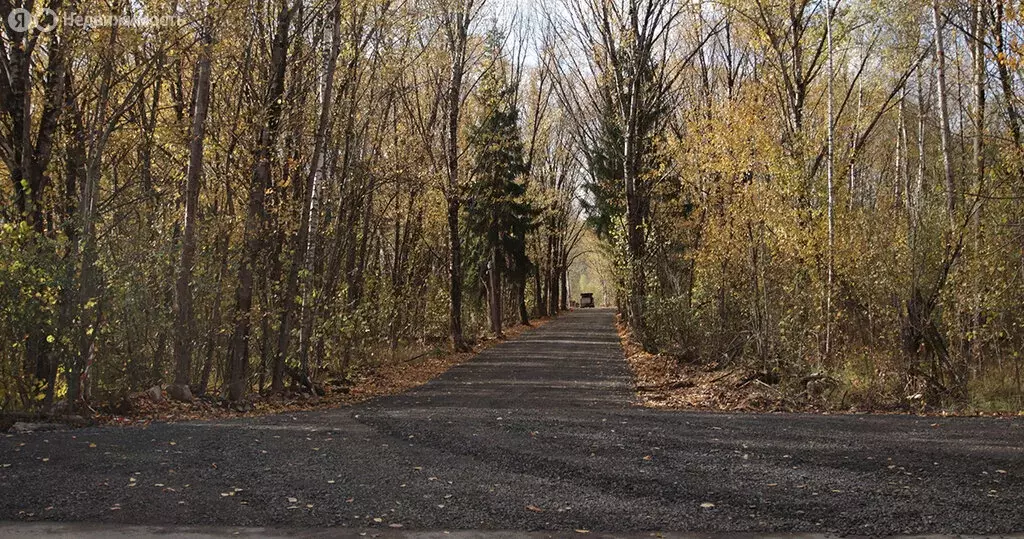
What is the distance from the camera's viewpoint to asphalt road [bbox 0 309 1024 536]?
4.87 meters

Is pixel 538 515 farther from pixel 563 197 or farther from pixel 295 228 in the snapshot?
pixel 563 197

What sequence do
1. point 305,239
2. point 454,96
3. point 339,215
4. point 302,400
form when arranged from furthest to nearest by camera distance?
point 454,96, point 339,215, point 305,239, point 302,400

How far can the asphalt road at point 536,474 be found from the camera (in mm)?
4867

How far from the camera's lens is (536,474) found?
611 centimetres

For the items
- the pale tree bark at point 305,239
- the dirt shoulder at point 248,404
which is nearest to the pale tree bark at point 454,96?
the dirt shoulder at point 248,404

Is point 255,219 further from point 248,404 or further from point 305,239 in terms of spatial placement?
point 248,404

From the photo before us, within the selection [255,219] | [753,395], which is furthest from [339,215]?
[753,395]

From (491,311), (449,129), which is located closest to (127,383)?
A: (449,129)

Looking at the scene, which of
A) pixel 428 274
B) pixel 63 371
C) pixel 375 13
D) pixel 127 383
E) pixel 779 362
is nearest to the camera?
pixel 63 371

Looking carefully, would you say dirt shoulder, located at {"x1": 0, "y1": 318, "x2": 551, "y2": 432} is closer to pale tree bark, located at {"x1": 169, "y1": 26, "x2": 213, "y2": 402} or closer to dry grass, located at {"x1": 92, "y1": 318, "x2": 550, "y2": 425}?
dry grass, located at {"x1": 92, "y1": 318, "x2": 550, "y2": 425}

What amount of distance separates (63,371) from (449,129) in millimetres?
14763

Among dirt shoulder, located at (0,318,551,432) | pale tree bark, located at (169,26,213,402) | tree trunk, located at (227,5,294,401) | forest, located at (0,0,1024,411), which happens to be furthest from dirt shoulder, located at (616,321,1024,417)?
pale tree bark, located at (169,26,213,402)

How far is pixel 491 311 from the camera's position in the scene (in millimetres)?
28453

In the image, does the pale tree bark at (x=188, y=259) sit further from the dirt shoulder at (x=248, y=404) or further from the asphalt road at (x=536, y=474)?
the asphalt road at (x=536, y=474)
